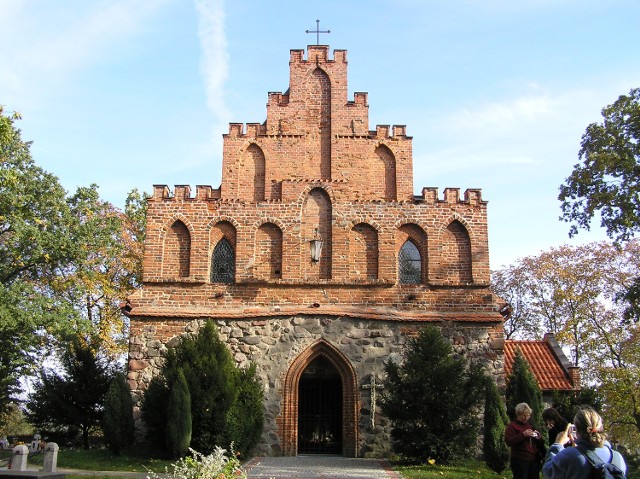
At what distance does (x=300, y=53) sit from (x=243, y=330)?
8423 millimetres

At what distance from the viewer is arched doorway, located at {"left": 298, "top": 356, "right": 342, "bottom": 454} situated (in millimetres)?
17391

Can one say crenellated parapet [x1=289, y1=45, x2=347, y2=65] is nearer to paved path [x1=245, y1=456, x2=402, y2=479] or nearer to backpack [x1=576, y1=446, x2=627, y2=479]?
paved path [x1=245, y1=456, x2=402, y2=479]

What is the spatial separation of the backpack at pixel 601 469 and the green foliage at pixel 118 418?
1299 cm

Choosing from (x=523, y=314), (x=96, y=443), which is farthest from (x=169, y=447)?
(x=523, y=314)

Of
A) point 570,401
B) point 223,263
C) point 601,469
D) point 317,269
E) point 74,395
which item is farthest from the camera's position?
point 74,395

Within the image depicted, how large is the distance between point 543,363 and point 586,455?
60.3ft

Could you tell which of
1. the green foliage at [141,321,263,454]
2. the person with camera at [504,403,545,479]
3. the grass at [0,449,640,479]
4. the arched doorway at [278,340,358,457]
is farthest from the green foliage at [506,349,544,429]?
the person with camera at [504,403,545,479]

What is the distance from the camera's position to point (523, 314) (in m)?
37.9

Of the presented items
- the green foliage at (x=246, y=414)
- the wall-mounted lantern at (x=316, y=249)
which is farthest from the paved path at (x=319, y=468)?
the wall-mounted lantern at (x=316, y=249)

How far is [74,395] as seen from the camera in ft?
69.3

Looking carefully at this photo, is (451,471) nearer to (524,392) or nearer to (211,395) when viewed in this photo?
(524,392)

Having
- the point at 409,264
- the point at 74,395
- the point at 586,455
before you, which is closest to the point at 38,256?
the point at 74,395

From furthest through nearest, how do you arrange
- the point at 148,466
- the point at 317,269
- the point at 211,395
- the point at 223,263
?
the point at 223,263 → the point at 317,269 → the point at 211,395 → the point at 148,466

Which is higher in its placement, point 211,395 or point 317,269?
point 317,269
